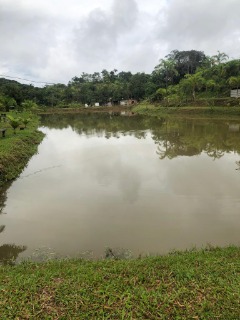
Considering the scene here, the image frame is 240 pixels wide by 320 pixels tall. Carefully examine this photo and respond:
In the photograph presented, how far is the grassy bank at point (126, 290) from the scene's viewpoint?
3656mm

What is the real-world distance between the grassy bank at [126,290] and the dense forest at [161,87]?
93.7 feet

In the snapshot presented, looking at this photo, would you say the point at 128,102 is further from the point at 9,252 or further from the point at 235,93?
the point at 9,252

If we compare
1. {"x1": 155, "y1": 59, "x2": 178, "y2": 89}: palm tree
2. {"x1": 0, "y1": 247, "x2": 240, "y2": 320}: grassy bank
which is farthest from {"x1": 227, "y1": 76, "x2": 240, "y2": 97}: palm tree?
{"x1": 0, "y1": 247, "x2": 240, "y2": 320}: grassy bank

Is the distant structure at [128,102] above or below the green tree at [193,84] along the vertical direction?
below

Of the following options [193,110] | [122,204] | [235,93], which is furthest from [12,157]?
[235,93]

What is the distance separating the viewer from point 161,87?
56844 mm

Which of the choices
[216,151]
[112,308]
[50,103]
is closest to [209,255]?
[112,308]

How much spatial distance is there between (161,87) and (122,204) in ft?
169

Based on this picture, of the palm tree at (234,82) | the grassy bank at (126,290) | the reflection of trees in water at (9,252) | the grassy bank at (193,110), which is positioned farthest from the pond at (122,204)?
the palm tree at (234,82)

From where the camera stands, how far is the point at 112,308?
3.72 m

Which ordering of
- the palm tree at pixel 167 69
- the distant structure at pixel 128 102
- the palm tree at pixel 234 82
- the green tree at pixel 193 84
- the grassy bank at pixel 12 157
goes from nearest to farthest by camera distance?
the grassy bank at pixel 12 157, the palm tree at pixel 234 82, the green tree at pixel 193 84, the palm tree at pixel 167 69, the distant structure at pixel 128 102

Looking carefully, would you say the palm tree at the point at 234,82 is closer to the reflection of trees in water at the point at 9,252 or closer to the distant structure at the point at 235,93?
the distant structure at the point at 235,93

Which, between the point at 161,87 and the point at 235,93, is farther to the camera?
the point at 161,87

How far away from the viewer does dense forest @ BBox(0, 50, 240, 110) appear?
135ft
